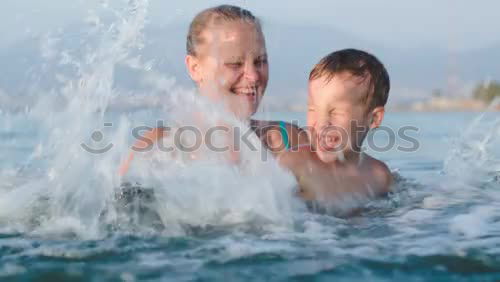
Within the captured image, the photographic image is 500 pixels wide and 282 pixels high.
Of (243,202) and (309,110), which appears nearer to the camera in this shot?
(243,202)

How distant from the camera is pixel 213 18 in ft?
13.9

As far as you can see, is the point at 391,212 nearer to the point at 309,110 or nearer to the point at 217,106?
the point at 309,110

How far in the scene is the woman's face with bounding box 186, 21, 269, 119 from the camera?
13.6 ft

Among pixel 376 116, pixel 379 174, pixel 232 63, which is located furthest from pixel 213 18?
pixel 379 174

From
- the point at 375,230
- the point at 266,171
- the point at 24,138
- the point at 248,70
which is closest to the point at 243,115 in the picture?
the point at 248,70

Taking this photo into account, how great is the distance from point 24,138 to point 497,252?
792cm

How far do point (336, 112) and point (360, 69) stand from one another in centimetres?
28

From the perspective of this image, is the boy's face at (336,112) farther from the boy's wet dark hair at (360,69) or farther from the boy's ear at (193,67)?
the boy's ear at (193,67)

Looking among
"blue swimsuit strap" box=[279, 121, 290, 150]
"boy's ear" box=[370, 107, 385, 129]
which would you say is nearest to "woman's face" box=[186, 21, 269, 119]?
"blue swimsuit strap" box=[279, 121, 290, 150]

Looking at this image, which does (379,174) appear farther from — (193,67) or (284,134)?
(193,67)

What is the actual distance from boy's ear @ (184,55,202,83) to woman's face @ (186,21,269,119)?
0.06m

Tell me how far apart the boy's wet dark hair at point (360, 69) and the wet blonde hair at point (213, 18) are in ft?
1.80

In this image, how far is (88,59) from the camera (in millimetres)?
4000

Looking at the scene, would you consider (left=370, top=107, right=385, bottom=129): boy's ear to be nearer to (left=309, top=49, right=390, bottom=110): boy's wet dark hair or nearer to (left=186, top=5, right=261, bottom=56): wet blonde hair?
(left=309, top=49, right=390, bottom=110): boy's wet dark hair
